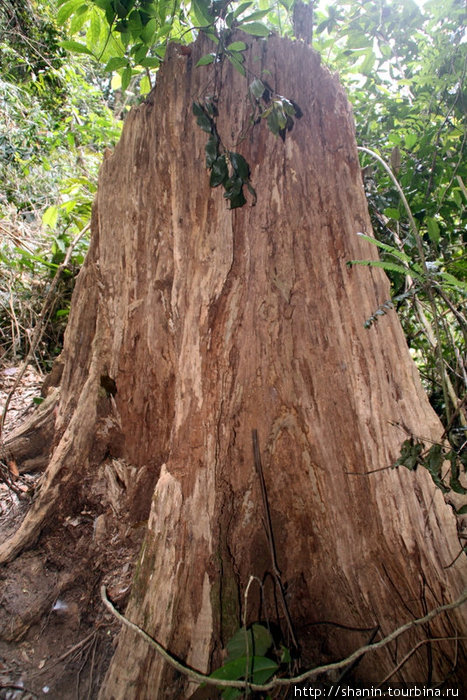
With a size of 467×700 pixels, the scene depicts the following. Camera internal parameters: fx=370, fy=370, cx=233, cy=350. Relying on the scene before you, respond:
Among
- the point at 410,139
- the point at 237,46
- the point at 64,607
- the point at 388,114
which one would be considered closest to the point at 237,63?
the point at 237,46

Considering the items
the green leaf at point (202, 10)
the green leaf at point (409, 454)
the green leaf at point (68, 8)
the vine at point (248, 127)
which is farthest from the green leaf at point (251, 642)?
the green leaf at point (68, 8)

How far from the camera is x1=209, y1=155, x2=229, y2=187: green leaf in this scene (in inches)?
56.1

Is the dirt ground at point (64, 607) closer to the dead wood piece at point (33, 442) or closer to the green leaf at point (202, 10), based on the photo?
the dead wood piece at point (33, 442)

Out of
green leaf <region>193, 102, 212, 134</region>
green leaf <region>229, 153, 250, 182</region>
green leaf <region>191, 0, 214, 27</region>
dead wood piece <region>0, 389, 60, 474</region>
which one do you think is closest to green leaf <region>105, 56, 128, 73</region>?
green leaf <region>191, 0, 214, 27</region>

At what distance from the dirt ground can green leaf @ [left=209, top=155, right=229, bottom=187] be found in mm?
1613

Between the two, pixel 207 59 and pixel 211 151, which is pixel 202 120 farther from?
pixel 207 59

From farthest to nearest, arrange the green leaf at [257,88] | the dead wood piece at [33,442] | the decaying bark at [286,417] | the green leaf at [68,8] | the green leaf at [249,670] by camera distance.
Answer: the dead wood piece at [33,442], the green leaf at [68,8], the green leaf at [257,88], the decaying bark at [286,417], the green leaf at [249,670]

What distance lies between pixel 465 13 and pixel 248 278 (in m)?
1.37

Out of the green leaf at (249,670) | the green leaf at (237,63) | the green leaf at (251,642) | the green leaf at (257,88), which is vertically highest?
the green leaf at (237,63)

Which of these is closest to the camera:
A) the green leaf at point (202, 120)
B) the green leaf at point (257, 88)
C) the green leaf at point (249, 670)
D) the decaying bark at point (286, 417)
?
the green leaf at point (249, 670)

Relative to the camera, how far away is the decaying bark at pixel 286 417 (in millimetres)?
1259

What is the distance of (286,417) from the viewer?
142 centimetres

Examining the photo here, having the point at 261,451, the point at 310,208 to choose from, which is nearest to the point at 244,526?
the point at 261,451

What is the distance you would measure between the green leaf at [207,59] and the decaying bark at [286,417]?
0.13ft
